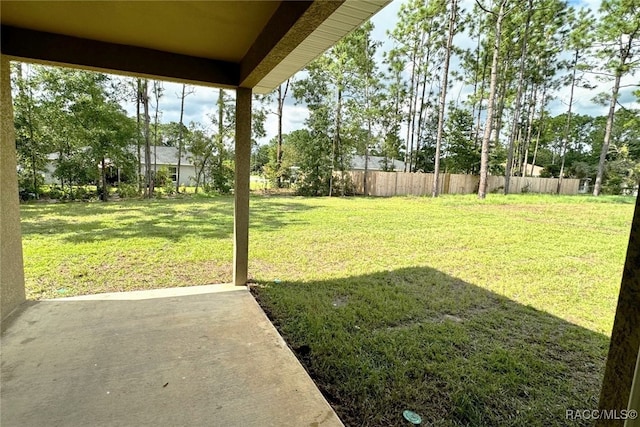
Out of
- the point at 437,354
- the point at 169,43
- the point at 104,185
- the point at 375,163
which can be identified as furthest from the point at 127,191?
the point at 375,163

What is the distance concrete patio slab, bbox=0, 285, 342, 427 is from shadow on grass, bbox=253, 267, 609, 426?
0.28m

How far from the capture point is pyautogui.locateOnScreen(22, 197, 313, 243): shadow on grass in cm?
589

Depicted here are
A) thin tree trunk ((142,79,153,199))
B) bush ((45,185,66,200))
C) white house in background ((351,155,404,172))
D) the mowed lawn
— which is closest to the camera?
the mowed lawn

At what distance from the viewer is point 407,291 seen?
3607mm

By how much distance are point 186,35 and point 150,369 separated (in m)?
2.41

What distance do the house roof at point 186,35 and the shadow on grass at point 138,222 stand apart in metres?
3.65

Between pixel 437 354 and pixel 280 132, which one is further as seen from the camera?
pixel 280 132

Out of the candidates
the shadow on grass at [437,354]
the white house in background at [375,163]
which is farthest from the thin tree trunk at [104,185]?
the white house in background at [375,163]

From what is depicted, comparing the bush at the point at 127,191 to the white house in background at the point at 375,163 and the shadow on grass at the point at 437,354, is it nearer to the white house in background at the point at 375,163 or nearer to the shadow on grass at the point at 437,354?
the shadow on grass at the point at 437,354

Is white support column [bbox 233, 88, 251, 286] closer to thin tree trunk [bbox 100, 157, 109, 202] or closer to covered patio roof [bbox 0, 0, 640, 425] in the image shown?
covered patio roof [bbox 0, 0, 640, 425]

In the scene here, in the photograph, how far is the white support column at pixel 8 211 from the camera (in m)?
2.49

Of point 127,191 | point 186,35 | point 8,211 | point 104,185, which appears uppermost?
point 186,35

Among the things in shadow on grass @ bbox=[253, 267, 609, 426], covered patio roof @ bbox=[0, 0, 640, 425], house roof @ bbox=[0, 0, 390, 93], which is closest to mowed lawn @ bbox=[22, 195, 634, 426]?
shadow on grass @ bbox=[253, 267, 609, 426]

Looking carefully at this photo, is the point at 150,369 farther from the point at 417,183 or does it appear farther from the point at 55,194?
the point at 417,183
